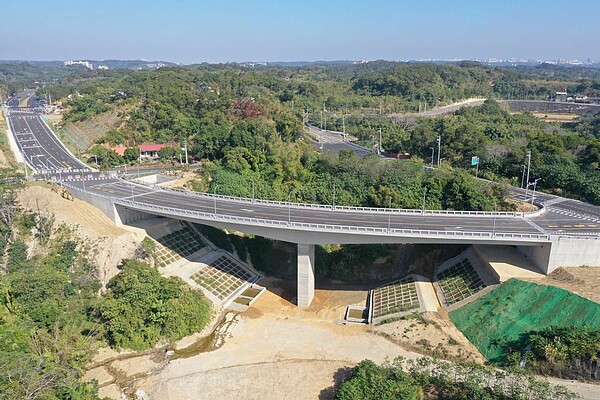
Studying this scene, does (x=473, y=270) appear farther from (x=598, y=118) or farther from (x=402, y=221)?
(x=598, y=118)

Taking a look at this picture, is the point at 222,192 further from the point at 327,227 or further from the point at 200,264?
the point at 327,227

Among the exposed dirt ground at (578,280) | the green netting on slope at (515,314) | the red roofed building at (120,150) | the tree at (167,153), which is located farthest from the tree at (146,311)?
the red roofed building at (120,150)

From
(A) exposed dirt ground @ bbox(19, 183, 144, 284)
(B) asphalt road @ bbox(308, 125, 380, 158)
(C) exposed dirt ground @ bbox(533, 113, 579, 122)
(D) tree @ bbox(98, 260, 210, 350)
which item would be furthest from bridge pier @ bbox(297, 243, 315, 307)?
(C) exposed dirt ground @ bbox(533, 113, 579, 122)

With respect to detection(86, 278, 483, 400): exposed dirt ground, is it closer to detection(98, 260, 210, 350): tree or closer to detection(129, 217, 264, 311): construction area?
detection(98, 260, 210, 350): tree

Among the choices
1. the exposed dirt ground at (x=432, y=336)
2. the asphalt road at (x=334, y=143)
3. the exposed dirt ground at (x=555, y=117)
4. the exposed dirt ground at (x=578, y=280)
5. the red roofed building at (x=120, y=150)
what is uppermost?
the exposed dirt ground at (x=555, y=117)

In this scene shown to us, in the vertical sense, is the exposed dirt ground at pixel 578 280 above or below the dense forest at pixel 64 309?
above

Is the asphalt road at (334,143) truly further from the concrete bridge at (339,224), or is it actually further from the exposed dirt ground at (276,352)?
the exposed dirt ground at (276,352)
